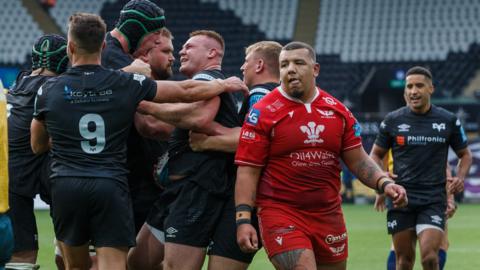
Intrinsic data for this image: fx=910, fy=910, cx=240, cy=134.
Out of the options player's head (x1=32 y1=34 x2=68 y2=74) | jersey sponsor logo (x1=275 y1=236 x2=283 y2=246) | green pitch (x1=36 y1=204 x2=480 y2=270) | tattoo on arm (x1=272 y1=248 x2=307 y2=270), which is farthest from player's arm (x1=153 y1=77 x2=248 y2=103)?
green pitch (x1=36 y1=204 x2=480 y2=270)

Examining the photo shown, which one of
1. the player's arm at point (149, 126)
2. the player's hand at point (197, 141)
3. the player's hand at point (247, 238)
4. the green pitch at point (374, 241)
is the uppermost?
the player's arm at point (149, 126)

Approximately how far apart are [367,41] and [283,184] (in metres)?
26.5

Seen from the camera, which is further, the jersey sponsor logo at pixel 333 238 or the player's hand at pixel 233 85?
the player's hand at pixel 233 85

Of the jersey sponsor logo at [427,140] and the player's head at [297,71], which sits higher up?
the player's head at [297,71]

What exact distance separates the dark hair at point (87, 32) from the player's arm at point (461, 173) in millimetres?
4875

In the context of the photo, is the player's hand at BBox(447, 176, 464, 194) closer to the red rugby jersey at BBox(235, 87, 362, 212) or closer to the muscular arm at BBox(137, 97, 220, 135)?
the red rugby jersey at BBox(235, 87, 362, 212)

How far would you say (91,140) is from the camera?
5.73m

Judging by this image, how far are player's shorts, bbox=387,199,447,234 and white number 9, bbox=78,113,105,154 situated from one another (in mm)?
4278

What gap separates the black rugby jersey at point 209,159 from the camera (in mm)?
6445

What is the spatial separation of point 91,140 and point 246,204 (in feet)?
3.60

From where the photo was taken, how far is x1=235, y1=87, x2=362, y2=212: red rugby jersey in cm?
607

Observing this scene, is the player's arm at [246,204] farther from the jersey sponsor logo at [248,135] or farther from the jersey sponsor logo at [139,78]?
the jersey sponsor logo at [139,78]

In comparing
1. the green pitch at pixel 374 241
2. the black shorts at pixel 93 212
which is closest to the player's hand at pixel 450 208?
the green pitch at pixel 374 241

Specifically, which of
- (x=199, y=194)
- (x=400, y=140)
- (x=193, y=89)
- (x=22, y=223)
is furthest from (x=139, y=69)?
(x=400, y=140)
